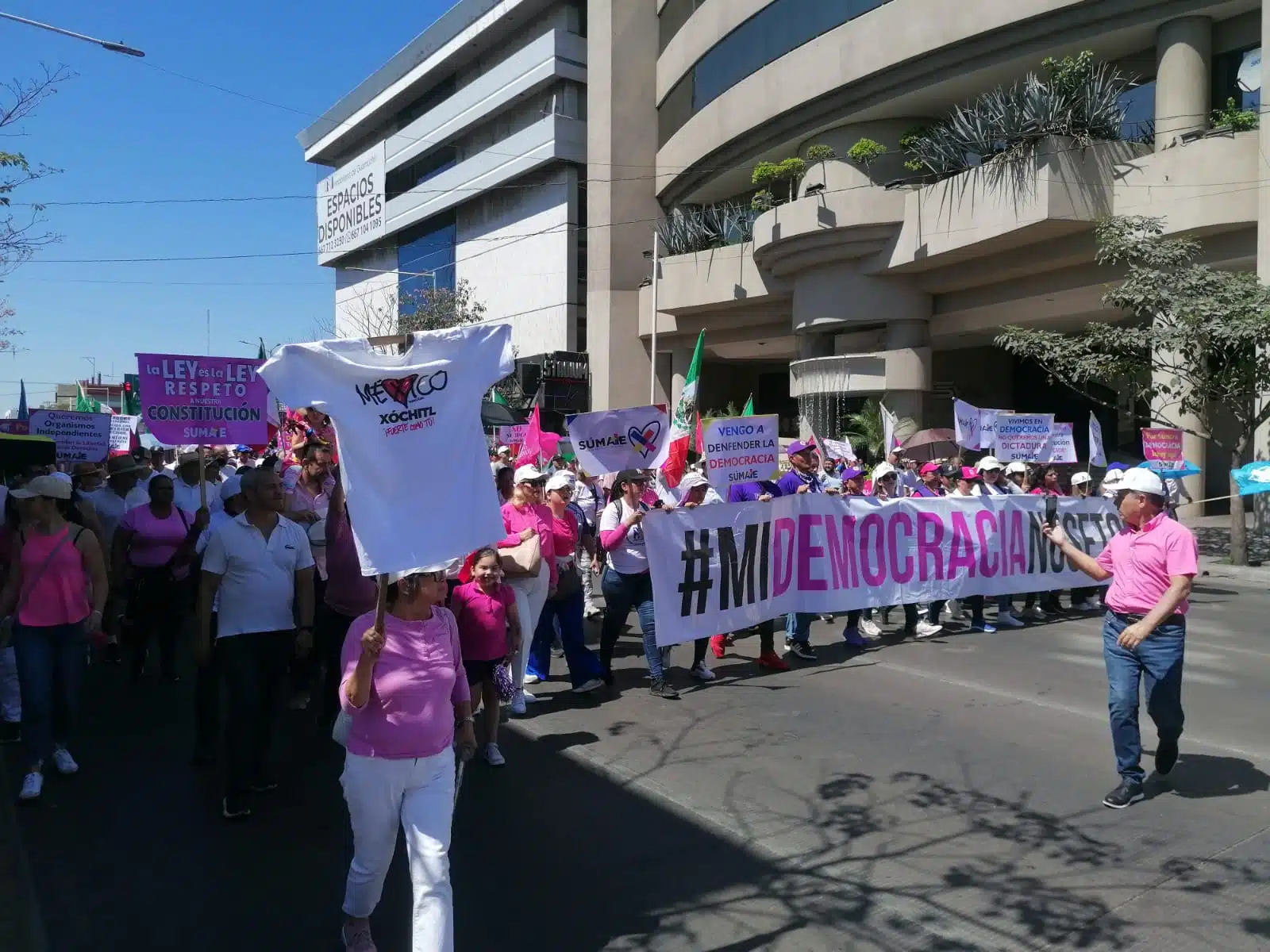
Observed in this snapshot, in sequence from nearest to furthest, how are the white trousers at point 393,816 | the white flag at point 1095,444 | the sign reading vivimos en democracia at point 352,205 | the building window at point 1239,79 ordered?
the white trousers at point 393,816 → the white flag at point 1095,444 → the building window at point 1239,79 → the sign reading vivimos en democracia at point 352,205

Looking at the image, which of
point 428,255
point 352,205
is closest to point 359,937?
point 428,255

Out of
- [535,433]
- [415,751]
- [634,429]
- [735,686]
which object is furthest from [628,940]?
[535,433]

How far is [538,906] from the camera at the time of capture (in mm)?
4156

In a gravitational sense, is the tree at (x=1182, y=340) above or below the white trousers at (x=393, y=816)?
above

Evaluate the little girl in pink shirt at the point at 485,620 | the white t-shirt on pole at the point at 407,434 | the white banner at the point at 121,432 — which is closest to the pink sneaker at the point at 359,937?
the white t-shirt on pole at the point at 407,434

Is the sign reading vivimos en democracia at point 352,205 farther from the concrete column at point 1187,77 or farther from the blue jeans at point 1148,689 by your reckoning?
the blue jeans at point 1148,689

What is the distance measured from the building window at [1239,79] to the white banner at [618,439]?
1569cm

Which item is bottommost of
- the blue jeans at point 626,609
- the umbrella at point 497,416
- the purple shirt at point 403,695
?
the blue jeans at point 626,609

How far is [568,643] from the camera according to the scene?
25.6ft

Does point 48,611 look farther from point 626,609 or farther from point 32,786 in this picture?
point 626,609

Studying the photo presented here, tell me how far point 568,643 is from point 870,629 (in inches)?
151

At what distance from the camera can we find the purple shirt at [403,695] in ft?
11.5

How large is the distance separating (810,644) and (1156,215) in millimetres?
14050

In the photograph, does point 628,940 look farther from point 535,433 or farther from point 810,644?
point 535,433
